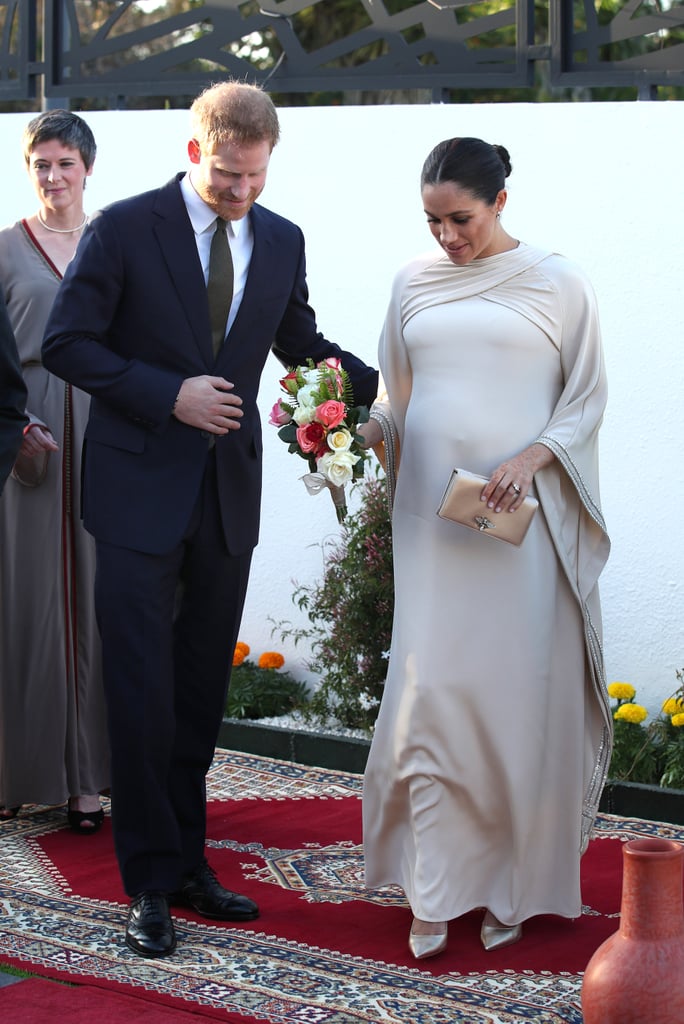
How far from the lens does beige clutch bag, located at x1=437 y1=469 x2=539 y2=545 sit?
3939mm

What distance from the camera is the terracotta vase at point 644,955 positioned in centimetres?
283

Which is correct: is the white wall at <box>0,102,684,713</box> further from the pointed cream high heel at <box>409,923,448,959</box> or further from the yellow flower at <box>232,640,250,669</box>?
the pointed cream high heel at <box>409,923,448,959</box>

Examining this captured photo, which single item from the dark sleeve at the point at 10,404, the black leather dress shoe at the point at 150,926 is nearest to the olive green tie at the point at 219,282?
the dark sleeve at the point at 10,404

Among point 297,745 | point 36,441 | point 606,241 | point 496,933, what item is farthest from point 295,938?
point 606,241

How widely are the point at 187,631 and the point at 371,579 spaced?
192 cm

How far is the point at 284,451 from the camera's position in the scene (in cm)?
716

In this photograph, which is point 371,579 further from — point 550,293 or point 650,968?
point 650,968

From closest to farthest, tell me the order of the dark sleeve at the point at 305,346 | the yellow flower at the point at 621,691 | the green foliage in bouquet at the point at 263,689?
the dark sleeve at the point at 305,346
the yellow flower at the point at 621,691
the green foliage in bouquet at the point at 263,689

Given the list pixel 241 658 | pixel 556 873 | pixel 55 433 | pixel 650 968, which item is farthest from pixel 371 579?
pixel 650 968

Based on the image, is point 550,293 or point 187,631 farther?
point 187,631

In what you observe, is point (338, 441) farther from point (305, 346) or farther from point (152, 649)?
point (152, 649)

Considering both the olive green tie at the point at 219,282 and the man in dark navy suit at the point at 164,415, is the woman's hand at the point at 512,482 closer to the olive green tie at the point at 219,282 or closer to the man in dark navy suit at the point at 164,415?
the man in dark navy suit at the point at 164,415

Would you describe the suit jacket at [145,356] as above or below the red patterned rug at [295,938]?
above

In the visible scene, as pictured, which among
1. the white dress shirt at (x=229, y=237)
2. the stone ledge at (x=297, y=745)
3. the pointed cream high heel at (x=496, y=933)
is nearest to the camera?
the pointed cream high heel at (x=496, y=933)
